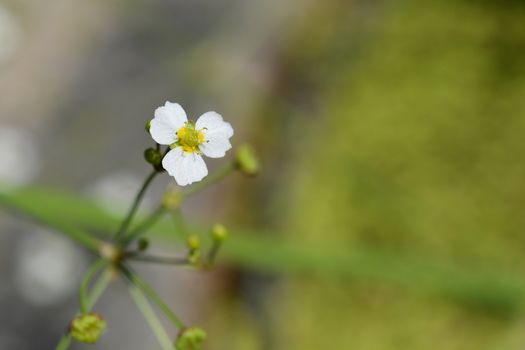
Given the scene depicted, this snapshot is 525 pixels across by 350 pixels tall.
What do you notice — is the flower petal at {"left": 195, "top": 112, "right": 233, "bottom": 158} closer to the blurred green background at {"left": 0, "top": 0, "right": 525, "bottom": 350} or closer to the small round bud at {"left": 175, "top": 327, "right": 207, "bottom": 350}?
the small round bud at {"left": 175, "top": 327, "right": 207, "bottom": 350}

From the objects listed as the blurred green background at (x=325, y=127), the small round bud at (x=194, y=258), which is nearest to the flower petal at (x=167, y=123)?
the small round bud at (x=194, y=258)

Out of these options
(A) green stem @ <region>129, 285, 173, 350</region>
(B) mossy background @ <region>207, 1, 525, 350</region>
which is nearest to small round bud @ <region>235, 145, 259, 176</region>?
(A) green stem @ <region>129, 285, 173, 350</region>

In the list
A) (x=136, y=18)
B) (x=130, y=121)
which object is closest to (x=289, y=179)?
(x=130, y=121)

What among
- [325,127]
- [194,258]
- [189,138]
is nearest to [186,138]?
[189,138]

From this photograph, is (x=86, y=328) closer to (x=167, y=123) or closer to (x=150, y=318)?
(x=150, y=318)

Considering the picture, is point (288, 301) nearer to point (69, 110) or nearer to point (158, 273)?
point (158, 273)

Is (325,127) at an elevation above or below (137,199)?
above

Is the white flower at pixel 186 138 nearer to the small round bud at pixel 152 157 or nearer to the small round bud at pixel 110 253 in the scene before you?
the small round bud at pixel 152 157

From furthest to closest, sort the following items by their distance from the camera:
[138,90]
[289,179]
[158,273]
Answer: [289,179] → [138,90] → [158,273]
